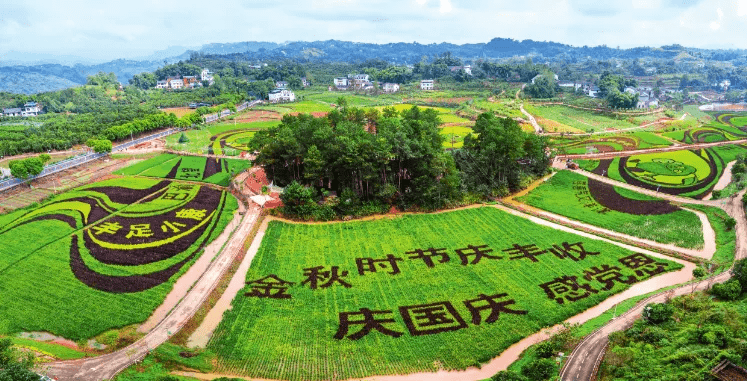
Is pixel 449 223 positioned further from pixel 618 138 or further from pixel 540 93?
pixel 540 93

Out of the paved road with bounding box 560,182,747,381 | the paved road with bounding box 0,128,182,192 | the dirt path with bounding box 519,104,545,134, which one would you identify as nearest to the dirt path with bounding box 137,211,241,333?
the paved road with bounding box 560,182,747,381

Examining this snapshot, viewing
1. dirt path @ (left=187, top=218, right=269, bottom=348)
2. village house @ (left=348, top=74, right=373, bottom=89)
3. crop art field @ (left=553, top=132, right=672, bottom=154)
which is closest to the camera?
dirt path @ (left=187, top=218, right=269, bottom=348)

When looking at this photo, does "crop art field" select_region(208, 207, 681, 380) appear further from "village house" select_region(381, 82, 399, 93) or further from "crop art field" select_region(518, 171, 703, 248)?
"village house" select_region(381, 82, 399, 93)

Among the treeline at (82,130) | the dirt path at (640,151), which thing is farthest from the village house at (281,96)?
the dirt path at (640,151)

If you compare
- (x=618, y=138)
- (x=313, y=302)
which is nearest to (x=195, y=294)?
(x=313, y=302)

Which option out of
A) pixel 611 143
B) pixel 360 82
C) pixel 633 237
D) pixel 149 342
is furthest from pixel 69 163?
pixel 360 82
